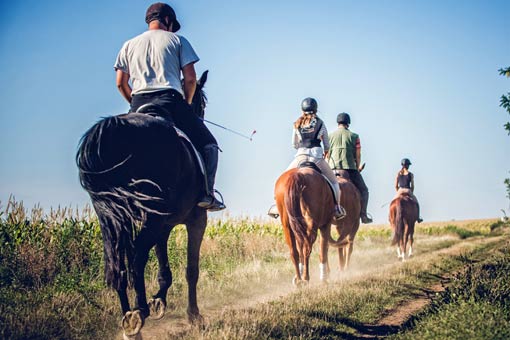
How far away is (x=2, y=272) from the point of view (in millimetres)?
8250

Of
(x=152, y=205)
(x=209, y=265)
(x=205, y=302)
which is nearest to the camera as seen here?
(x=152, y=205)

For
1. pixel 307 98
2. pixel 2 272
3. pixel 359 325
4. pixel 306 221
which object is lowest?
pixel 359 325

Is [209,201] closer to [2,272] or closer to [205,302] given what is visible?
[205,302]

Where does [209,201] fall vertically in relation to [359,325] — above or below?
above

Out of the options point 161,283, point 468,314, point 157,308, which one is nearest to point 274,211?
point 161,283

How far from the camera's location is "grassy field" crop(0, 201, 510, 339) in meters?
5.17

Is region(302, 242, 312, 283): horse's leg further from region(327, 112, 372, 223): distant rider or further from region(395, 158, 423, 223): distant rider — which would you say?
region(395, 158, 423, 223): distant rider

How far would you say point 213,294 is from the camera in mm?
8273

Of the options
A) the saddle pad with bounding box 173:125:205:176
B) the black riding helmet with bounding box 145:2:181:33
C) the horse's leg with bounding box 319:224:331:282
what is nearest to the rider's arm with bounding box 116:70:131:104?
the black riding helmet with bounding box 145:2:181:33

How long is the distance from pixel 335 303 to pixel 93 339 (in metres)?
2.77

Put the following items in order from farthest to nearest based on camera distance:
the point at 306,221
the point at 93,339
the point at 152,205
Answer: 1. the point at 306,221
2. the point at 93,339
3. the point at 152,205

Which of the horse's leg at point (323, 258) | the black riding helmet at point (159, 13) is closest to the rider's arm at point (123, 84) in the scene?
the black riding helmet at point (159, 13)

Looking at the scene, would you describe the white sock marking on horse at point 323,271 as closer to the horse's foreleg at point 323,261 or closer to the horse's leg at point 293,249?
the horse's foreleg at point 323,261

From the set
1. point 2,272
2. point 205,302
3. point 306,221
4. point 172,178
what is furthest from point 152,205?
point 2,272
